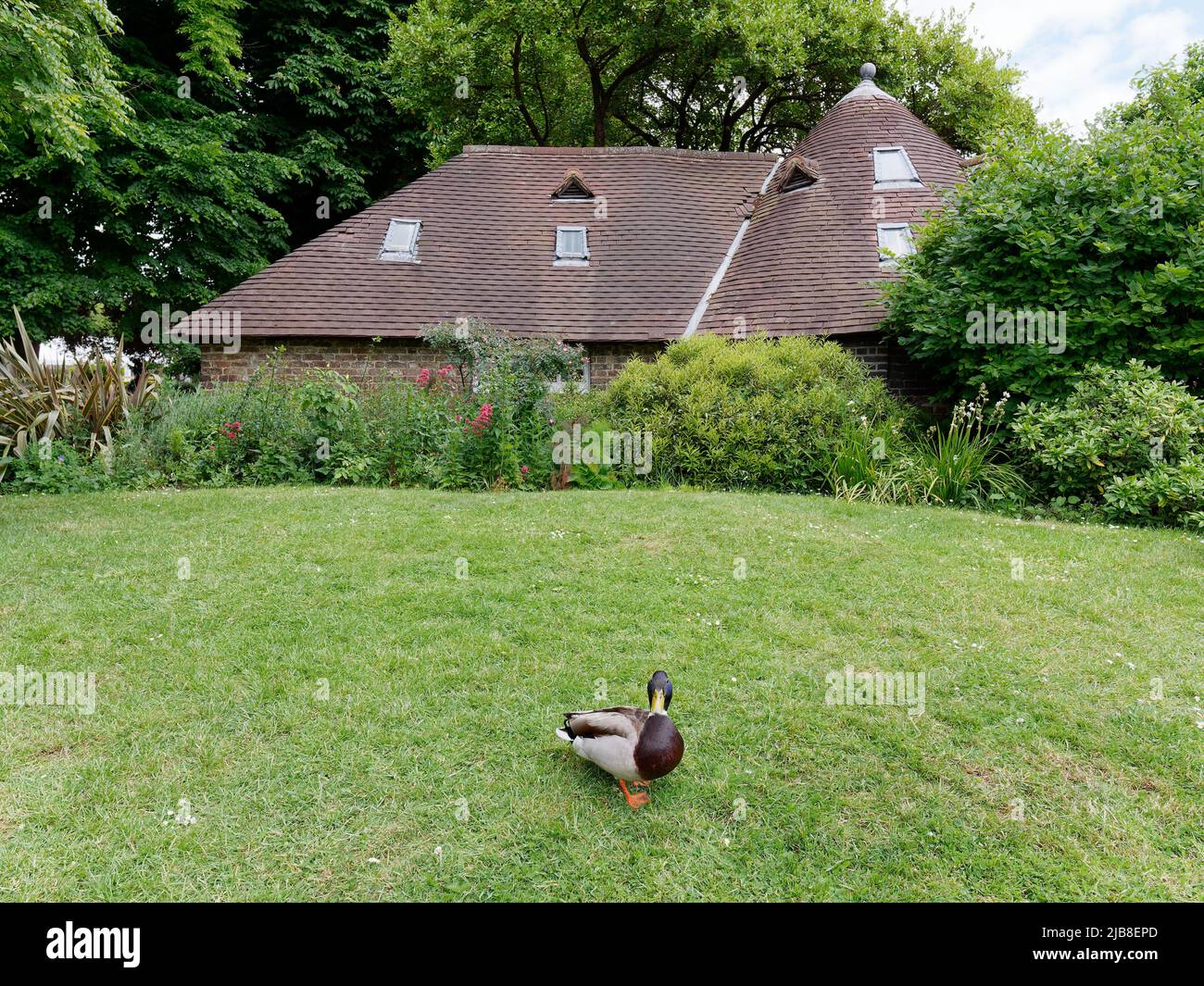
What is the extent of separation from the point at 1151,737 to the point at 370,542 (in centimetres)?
594

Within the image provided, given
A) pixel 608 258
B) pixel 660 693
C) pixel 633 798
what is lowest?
pixel 633 798

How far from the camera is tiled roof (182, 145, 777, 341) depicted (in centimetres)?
1546

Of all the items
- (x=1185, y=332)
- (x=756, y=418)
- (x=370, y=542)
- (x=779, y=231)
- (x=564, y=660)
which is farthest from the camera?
(x=779, y=231)

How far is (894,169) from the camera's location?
15.8m

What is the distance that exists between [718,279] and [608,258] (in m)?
2.62

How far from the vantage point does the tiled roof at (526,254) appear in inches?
609

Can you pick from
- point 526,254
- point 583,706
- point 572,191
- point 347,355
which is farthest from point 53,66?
point 572,191

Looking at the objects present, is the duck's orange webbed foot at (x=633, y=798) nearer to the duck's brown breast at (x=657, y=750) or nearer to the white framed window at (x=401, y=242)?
the duck's brown breast at (x=657, y=750)

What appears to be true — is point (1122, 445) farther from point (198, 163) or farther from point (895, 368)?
point (198, 163)

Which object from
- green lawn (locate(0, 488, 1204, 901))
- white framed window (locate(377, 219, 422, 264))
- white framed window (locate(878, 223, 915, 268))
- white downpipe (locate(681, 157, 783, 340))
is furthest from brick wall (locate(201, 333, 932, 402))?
green lawn (locate(0, 488, 1204, 901))

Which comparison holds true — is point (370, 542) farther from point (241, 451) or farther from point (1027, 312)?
point (1027, 312)

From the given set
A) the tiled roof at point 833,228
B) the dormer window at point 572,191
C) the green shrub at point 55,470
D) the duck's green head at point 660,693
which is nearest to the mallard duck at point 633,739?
the duck's green head at point 660,693
